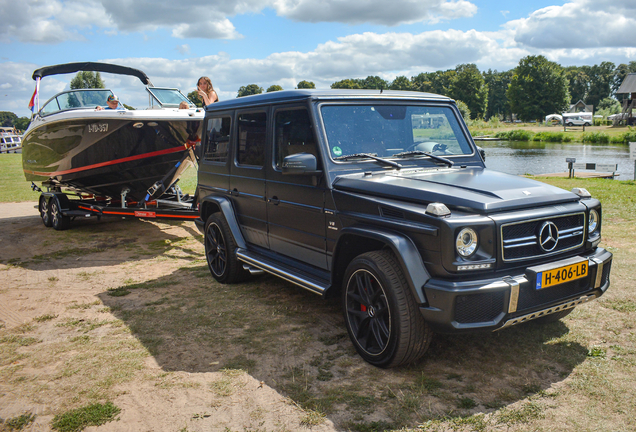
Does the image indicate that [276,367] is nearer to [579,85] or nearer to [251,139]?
[251,139]

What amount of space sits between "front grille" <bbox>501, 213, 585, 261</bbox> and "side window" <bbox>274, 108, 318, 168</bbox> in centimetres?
180

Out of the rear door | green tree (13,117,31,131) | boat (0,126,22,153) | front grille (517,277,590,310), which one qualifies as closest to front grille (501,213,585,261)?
front grille (517,277,590,310)

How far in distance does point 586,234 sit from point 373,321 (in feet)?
5.94

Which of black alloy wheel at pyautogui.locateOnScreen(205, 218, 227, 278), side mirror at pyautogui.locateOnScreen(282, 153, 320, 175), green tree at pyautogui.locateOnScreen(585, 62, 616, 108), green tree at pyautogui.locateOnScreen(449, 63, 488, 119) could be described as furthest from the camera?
green tree at pyautogui.locateOnScreen(585, 62, 616, 108)

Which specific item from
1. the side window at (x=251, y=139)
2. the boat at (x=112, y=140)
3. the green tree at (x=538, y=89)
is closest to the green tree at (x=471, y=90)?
the green tree at (x=538, y=89)

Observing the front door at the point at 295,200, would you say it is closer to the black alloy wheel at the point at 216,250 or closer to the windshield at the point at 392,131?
the windshield at the point at 392,131

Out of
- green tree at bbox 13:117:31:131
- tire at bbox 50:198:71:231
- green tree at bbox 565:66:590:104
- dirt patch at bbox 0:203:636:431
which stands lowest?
dirt patch at bbox 0:203:636:431

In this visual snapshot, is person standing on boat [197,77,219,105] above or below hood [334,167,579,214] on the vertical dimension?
above

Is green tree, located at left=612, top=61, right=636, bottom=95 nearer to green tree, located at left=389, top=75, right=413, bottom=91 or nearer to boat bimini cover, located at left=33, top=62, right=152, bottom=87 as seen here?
green tree, located at left=389, top=75, right=413, bottom=91

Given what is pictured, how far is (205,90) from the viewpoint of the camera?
8797 mm

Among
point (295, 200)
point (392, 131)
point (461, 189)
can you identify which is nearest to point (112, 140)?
point (295, 200)

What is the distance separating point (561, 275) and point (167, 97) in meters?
8.29

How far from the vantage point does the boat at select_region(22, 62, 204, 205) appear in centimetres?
893

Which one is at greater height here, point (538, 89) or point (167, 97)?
point (538, 89)
